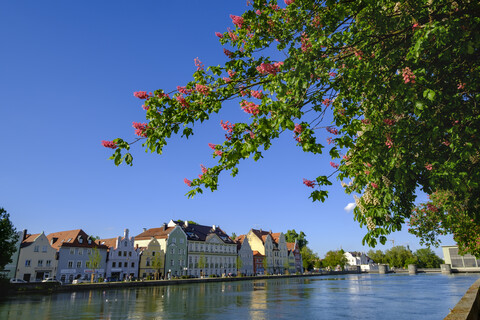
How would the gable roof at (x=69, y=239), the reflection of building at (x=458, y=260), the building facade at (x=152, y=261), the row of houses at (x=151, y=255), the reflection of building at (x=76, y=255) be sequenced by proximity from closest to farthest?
the row of houses at (x=151, y=255)
the reflection of building at (x=76, y=255)
the gable roof at (x=69, y=239)
the building facade at (x=152, y=261)
the reflection of building at (x=458, y=260)

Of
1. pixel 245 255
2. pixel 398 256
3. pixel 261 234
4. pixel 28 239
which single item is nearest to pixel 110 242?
pixel 28 239

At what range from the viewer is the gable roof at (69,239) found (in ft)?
227

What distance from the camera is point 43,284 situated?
50.2 m

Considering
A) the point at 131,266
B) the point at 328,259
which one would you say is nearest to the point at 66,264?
the point at 131,266

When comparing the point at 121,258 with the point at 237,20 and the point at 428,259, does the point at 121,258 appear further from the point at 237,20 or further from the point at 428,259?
the point at 428,259

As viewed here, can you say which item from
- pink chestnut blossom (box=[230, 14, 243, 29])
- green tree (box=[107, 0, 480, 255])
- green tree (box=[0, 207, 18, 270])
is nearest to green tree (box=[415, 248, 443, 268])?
green tree (box=[0, 207, 18, 270])

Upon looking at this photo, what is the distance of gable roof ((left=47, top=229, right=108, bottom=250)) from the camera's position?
227 ft

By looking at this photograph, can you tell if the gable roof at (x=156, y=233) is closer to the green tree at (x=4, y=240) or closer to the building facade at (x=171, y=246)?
the building facade at (x=171, y=246)

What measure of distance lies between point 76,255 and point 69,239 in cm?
397

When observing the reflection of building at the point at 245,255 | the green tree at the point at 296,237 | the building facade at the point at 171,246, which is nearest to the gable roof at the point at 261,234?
the reflection of building at the point at 245,255

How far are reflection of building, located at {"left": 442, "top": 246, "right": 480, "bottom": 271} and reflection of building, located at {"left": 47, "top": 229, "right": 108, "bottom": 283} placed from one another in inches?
4178

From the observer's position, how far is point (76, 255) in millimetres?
69500

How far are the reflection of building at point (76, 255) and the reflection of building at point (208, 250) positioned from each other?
77.8 ft

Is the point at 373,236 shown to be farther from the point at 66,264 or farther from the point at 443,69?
the point at 66,264
